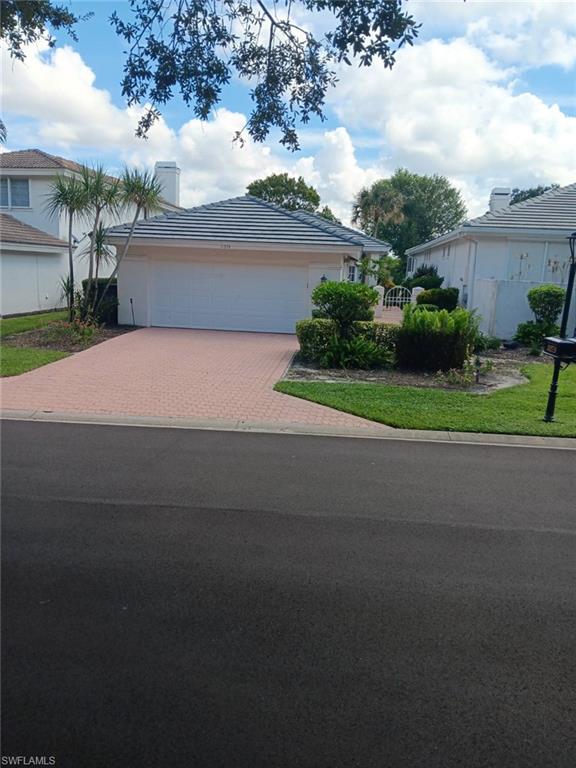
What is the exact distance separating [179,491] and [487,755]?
3.85 metres

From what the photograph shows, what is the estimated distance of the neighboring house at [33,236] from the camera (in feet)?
71.9

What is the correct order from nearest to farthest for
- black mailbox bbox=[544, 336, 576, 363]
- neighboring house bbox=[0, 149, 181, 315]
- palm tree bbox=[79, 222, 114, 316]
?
black mailbox bbox=[544, 336, 576, 363] < palm tree bbox=[79, 222, 114, 316] < neighboring house bbox=[0, 149, 181, 315]

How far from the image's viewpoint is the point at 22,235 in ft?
74.6

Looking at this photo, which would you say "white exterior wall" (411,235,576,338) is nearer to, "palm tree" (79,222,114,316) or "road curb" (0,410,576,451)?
"road curb" (0,410,576,451)

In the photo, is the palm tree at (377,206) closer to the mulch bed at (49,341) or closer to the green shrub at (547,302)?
the green shrub at (547,302)

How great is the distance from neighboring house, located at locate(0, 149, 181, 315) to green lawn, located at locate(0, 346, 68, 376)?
27.4 feet

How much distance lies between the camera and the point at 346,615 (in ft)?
12.3

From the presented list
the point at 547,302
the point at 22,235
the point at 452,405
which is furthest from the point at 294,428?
the point at 22,235

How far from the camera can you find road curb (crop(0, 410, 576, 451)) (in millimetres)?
8227

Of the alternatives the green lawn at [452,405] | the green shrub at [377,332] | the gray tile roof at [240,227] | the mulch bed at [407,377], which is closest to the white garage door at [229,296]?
the gray tile roof at [240,227]

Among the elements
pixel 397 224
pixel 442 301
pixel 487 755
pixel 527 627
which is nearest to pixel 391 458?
pixel 527 627

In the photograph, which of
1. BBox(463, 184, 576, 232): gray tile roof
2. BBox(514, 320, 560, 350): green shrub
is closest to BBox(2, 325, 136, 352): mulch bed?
BBox(514, 320, 560, 350): green shrub

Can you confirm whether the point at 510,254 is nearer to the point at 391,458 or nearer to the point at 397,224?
the point at 391,458

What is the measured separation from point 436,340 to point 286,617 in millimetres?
9947
